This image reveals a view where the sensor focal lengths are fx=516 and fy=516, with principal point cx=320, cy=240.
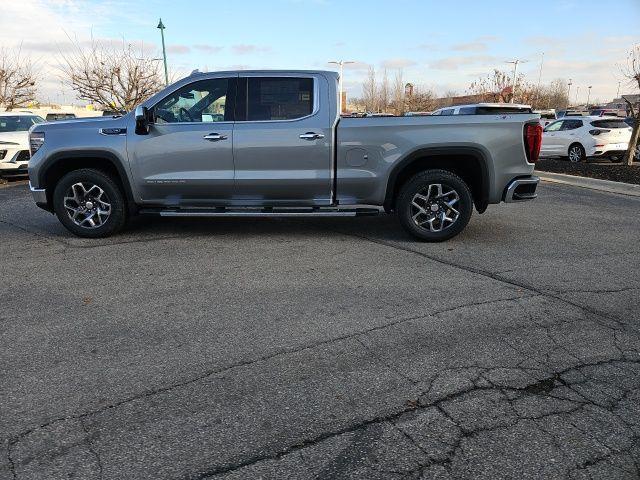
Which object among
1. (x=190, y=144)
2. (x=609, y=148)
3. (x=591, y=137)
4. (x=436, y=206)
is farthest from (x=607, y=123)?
(x=190, y=144)

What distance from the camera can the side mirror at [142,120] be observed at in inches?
240

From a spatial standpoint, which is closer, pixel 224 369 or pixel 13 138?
pixel 224 369

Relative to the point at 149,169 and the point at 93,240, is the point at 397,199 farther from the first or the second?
the point at 93,240

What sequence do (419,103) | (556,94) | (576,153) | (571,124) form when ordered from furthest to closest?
(556,94) → (419,103) → (571,124) → (576,153)

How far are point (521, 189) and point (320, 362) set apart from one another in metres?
3.93

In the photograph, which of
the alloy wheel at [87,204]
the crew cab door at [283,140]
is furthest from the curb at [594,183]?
the alloy wheel at [87,204]

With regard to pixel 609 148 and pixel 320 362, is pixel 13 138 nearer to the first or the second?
pixel 320 362

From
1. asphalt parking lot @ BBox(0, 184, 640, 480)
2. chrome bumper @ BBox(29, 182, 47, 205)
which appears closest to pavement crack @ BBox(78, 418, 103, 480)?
asphalt parking lot @ BBox(0, 184, 640, 480)

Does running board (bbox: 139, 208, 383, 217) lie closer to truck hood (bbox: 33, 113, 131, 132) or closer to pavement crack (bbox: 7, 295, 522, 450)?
truck hood (bbox: 33, 113, 131, 132)

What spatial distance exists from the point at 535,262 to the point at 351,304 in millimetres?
2403

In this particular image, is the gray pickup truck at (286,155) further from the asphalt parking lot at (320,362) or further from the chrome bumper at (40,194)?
the asphalt parking lot at (320,362)

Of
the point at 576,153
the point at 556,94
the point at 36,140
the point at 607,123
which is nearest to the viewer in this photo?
the point at 36,140

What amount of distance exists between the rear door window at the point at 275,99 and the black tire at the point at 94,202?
1853 millimetres

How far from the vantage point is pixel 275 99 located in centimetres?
625
